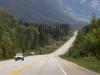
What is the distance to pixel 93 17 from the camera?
16788cm

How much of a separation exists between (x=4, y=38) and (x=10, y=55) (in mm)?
11123

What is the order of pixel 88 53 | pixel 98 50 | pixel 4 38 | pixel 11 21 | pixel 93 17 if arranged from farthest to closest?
pixel 93 17 → pixel 11 21 → pixel 4 38 → pixel 88 53 → pixel 98 50

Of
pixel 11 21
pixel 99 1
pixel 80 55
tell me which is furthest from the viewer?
pixel 11 21

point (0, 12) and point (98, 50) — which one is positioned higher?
point (0, 12)

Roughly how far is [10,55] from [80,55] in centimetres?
2748

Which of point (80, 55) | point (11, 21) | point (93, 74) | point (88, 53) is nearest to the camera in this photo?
point (93, 74)

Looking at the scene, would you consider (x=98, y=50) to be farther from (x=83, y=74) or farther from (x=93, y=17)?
(x=93, y=17)

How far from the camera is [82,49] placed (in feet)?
334

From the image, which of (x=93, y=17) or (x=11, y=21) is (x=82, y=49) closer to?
(x=11, y=21)

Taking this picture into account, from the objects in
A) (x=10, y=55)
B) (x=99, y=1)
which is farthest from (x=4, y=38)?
(x=99, y=1)

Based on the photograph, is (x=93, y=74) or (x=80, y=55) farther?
(x=80, y=55)

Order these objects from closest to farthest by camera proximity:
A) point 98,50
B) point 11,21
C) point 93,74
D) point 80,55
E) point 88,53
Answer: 1. point 93,74
2. point 98,50
3. point 88,53
4. point 80,55
5. point 11,21

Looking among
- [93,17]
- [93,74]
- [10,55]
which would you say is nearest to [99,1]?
[93,74]

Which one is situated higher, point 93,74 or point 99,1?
point 99,1
